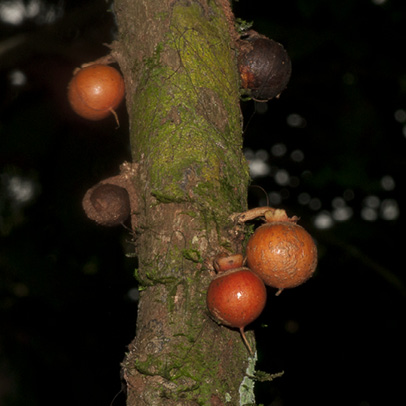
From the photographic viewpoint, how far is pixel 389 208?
6.59m

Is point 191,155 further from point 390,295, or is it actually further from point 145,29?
point 390,295

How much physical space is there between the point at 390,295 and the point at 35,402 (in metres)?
3.92

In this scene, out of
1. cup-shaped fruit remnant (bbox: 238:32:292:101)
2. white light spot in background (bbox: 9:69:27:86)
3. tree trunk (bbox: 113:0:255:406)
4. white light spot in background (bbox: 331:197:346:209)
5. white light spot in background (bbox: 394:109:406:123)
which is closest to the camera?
tree trunk (bbox: 113:0:255:406)

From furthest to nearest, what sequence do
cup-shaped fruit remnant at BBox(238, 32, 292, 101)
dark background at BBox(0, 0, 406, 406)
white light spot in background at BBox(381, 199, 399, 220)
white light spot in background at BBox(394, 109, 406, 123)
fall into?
white light spot in background at BBox(381, 199, 399, 220) < white light spot in background at BBox(394, 109, 406, 123) < dark background at BBox(0, 0, 406, 406) < cup-shaped fruit remnant at BBox(238, 32, 292, 101)

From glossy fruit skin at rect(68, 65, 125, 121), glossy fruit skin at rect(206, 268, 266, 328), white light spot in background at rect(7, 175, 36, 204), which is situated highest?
glossy fruit skin at rect(68, 65, 125, 121)

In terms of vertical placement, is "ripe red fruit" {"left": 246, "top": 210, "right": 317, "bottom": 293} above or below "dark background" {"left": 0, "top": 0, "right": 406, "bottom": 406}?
above

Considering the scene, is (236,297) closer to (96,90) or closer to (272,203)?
(96,90)

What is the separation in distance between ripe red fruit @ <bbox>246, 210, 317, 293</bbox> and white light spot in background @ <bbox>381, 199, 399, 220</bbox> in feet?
15.2

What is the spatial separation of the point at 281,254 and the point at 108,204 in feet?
2.59

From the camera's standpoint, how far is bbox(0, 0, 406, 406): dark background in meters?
4.30

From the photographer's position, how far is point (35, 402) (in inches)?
150

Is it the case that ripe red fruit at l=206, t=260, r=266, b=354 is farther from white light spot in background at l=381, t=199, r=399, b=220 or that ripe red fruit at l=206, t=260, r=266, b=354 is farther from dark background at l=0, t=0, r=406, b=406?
white light spot in background at l=381, t=199, r=399, b=220

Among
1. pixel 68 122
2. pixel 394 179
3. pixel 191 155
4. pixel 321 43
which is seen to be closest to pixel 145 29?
pixel 191 155

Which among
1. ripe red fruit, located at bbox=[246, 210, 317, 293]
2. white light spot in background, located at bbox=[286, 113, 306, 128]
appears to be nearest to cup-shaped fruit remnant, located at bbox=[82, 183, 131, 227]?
ripe red fruit, located at bbox=[246, 210, 317, 293]
